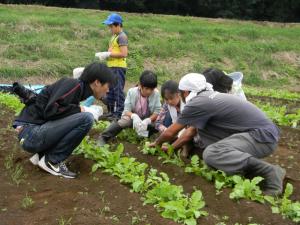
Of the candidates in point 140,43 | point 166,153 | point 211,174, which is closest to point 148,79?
point 166,153

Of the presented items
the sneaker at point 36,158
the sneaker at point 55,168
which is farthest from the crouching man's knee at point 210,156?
the sneaker at point 36,158

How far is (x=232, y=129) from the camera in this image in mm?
5160

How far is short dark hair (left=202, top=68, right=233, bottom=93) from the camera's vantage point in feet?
18.5

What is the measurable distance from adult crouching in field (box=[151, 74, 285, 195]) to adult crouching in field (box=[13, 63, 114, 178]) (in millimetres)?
816

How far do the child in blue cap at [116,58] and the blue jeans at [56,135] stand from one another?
3.10 meters

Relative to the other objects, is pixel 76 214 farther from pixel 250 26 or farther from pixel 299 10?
pixel 299 10

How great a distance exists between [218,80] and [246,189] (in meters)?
1.56

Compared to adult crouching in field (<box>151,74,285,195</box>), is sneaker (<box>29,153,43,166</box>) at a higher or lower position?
lower

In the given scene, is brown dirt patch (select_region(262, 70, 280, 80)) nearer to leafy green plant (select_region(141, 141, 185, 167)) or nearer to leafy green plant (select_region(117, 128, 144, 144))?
leafy green plant (select_region(117, 128, 144, 144))

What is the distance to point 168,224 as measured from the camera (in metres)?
3.76

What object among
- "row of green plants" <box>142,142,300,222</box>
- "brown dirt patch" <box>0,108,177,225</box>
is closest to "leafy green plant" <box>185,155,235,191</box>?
"row of green plants" <box>142,142,300,222</box>

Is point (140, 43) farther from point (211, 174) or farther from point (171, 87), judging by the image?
point (211, 174)

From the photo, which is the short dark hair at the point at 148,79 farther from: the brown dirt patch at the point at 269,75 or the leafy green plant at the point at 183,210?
the brown dirt patch at the point at 269,75

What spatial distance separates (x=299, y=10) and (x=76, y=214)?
3316cm
